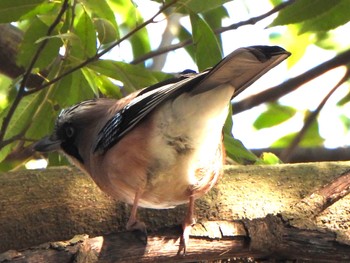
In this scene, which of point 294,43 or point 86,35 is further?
point 294,43

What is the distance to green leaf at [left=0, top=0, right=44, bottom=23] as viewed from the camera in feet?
11.9

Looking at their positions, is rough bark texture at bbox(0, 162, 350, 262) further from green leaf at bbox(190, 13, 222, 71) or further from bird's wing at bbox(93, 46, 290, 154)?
green leaf at bbox(190, 13, 222, 71)

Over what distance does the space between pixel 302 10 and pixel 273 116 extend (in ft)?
6.43

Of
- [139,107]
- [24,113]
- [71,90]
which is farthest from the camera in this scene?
[24,113]

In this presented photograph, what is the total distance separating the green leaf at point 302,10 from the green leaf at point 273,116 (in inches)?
74.7

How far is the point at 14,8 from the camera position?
3639 millimetres

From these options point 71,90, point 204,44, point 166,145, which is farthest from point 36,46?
point 166,145

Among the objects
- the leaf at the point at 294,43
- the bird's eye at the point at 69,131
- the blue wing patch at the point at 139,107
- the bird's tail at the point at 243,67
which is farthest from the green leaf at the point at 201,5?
the leaf at the point at 294,43

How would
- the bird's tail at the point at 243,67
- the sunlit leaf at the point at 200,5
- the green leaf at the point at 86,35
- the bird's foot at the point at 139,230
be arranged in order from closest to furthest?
1. the bird's tail at the point at 243,67
2. the bird's foot at the point at 139,230
3. the sunlit leaf at the point at 200,5
4. the green leaf at the point at 86,35

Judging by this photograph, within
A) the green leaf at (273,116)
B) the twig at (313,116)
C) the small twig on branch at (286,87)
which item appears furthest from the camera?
the green leaf at (273,116)

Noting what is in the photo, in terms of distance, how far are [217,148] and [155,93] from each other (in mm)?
397

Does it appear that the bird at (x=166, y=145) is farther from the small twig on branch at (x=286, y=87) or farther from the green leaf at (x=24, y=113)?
the small twig on branch at (x=286, y=87)

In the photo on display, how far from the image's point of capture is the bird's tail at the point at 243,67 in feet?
8.96

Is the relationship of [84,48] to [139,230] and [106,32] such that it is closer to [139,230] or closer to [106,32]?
[106,32]
